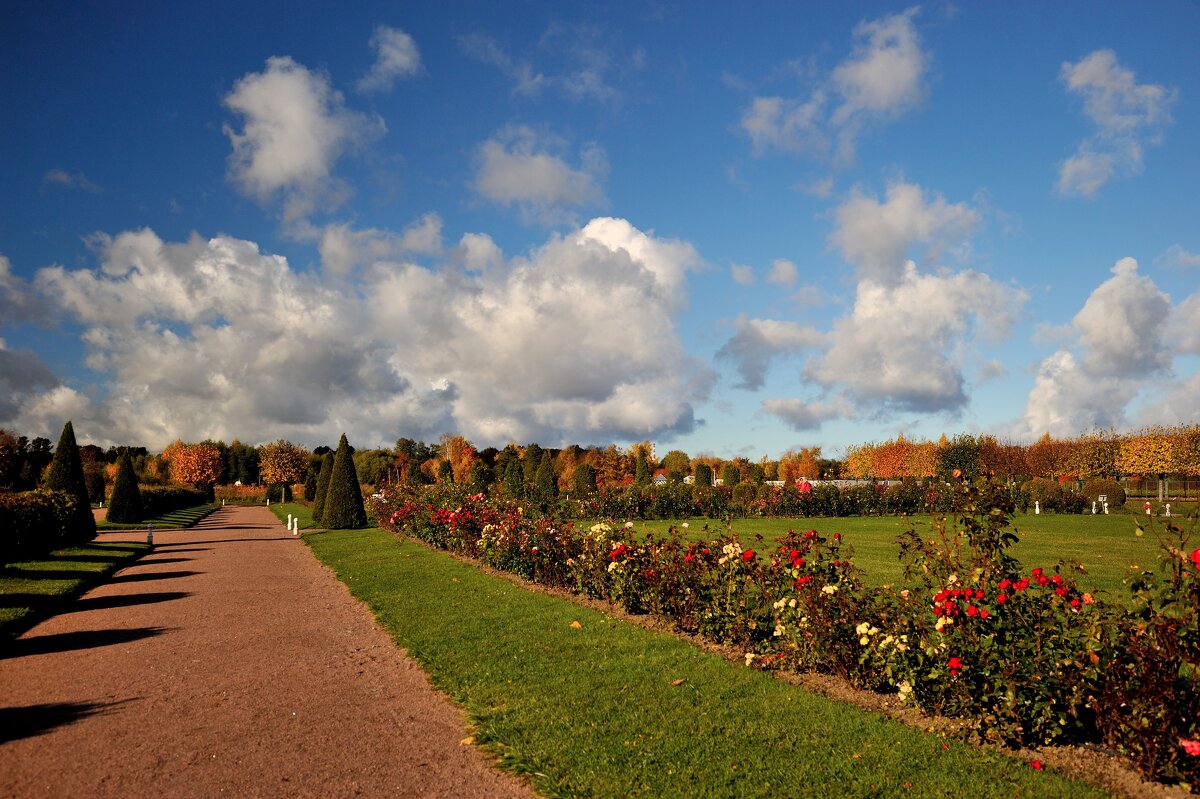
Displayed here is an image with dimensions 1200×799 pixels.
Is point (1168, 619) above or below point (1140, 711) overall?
above

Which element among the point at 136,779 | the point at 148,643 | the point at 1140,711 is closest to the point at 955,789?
the point at 1140,711

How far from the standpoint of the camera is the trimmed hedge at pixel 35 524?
1554 cm

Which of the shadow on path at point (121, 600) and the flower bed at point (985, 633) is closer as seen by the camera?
the flower bed at point (985, 633)

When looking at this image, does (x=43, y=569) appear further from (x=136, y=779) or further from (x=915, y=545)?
(x=915, y=545)

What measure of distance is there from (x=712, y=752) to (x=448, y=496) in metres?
16.5

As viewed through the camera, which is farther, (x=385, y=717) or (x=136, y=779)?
(x=385, y=717)

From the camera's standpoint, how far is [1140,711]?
411 centimetres

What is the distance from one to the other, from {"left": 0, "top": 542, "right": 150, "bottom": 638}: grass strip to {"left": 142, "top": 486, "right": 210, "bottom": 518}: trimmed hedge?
15.8 m

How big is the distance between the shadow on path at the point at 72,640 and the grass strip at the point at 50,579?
1.70ft

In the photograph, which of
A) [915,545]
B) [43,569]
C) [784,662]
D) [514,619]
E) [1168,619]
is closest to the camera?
[1168,619]

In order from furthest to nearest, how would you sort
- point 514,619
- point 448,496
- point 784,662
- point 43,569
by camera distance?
point 448,496, point 43,569, point 514,619, point 784,662

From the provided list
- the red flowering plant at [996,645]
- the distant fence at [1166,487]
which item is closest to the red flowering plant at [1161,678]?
the red flowering plant at [996,645]

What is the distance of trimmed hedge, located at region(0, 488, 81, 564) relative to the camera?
51.0 ft

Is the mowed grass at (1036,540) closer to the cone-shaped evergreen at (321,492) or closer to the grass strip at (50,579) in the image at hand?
the grass strip at (50,579)
